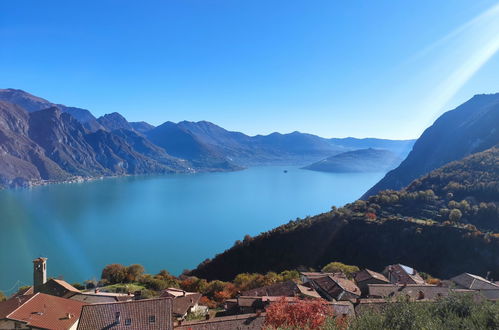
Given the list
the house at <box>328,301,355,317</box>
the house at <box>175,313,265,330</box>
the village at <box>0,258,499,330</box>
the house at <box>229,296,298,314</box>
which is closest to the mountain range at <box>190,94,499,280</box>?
the village at <box>0,258,499,330</box>

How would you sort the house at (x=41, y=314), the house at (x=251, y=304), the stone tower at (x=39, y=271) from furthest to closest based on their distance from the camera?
the stone tower at (x=39, y=271), the house at (x=251, y=304), the house at (x=41, y=314)

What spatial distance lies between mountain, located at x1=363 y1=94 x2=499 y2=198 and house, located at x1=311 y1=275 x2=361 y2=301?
95.2 metres

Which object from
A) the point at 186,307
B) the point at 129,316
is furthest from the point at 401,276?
the point at 129,316

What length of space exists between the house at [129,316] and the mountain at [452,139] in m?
110

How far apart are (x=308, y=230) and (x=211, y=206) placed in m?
79.0

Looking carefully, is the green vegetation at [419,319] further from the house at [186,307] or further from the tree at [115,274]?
the tree at [115,274]

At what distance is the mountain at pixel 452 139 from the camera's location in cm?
11481

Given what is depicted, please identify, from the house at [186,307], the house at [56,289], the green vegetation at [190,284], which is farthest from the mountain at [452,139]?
the house at [56,289]

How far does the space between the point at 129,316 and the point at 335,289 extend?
14985mm

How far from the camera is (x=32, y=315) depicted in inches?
796

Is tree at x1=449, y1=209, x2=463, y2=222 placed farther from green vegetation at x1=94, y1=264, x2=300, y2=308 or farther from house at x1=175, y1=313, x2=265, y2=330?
house at x1=175, y1=313, x2=265, y2=330

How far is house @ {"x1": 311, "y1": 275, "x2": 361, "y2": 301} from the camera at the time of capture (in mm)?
24958

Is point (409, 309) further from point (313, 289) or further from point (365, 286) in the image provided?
point (365, 286)

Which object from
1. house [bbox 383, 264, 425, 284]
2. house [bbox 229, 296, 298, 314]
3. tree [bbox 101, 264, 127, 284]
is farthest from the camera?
tree [bbox 101, 264, 127, 284]
